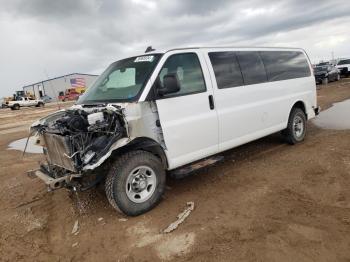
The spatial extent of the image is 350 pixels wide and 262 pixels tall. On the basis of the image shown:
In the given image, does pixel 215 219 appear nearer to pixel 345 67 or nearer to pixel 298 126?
pixel 298 126

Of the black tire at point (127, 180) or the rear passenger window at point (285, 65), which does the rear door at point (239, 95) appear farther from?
the black tire at point (127, 180)

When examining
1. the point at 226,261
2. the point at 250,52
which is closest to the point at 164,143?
the point at 226,261

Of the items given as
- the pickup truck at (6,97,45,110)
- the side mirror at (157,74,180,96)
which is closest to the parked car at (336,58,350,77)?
the side mirror at (157,74,180,96)

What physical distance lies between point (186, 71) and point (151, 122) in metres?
1.09

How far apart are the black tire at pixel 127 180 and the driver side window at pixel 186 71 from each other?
3.26 ft

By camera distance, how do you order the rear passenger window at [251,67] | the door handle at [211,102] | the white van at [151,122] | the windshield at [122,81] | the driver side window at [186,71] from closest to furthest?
the white van at [151,122] → the windshield at [122,81] → the driver side window at [186,71] → the door handle at [211,102] → the rear passenger window at [251,67]

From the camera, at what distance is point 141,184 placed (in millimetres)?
5008

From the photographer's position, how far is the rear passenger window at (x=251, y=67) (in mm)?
6598

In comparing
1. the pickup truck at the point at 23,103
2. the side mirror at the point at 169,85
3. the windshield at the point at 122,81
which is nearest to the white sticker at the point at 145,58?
the windshield at the point at 122,81

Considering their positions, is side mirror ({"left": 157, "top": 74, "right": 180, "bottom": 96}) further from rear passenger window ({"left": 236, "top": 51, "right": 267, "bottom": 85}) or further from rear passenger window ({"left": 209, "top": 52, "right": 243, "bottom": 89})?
rear passenger window ({"left": 236, "top": 51, "right": 267, "bottom": 85})

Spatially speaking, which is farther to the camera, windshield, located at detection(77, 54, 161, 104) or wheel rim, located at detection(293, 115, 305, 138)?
wheel rim, located at detection(293, 115, 305, 138)

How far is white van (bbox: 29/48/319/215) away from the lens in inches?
184

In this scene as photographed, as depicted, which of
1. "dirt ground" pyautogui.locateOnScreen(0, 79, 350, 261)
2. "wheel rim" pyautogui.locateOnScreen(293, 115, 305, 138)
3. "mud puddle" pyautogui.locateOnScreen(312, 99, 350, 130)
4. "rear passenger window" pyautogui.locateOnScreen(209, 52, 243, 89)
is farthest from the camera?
"mud puddle" pyautogui.locateOnScreen(312, 99, 350, 130)

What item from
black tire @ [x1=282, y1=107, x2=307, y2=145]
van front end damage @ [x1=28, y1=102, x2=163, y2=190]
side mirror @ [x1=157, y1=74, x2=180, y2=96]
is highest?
side mirror @ [x1=157, y1=74, x2=180, y2=96]
